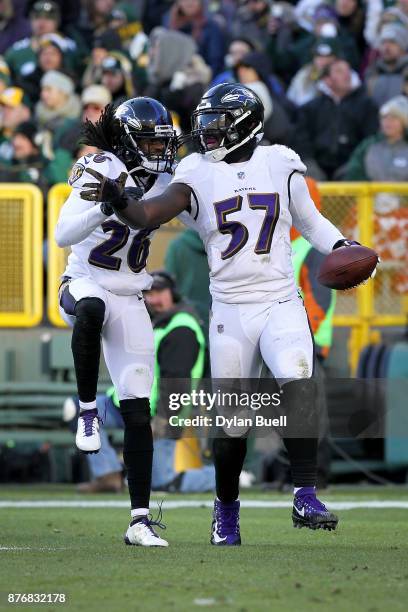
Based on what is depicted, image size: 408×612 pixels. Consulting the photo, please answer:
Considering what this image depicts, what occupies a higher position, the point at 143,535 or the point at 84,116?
the point at 84,116

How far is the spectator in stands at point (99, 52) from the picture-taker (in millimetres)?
13391

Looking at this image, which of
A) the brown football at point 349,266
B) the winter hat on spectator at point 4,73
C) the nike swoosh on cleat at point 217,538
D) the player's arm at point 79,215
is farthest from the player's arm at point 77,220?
the winter hat on spectator at point 4,73

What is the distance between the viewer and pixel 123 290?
655 cm

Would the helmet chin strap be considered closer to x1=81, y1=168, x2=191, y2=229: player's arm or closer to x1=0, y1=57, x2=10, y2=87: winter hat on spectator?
x1=81, y1=168, x2=191, y2=229: player's arm

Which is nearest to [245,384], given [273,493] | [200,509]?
[200,509]

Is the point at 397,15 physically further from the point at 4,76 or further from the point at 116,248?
the point at 116,248

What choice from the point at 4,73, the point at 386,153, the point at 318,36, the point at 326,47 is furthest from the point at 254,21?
the point at 386,153

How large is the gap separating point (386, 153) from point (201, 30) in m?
2.93

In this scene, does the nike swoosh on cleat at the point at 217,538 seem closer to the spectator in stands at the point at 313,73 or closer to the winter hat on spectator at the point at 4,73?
the spectator in stands at the point at 313,73

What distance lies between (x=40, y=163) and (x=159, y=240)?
1219mm

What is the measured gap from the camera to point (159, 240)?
39.7 ft

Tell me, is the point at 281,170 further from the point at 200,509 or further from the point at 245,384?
the point at 200,509

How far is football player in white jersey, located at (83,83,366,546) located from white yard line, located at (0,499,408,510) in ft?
8.91

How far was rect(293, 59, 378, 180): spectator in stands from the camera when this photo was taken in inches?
500
